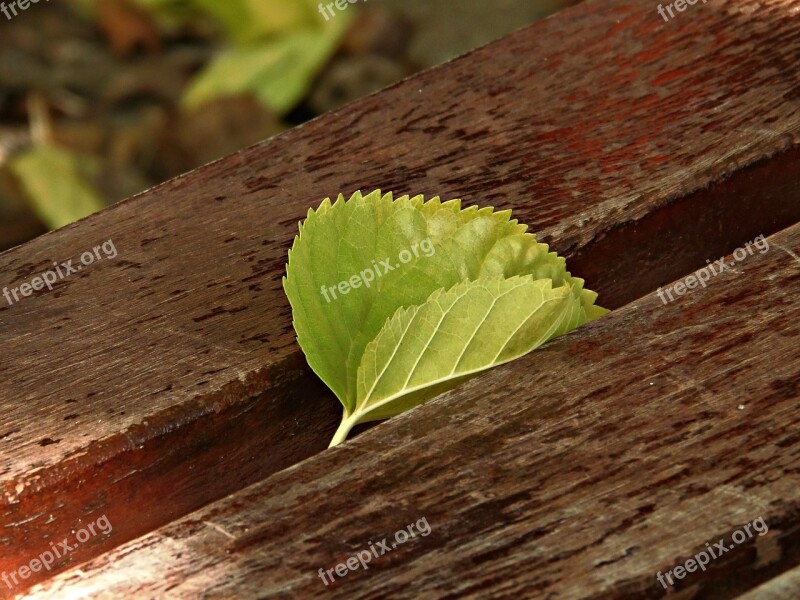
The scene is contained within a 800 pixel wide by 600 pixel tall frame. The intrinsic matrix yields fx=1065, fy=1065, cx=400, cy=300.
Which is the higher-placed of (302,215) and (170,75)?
(170,75)

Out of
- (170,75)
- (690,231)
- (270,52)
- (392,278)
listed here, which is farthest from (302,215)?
(170,75)

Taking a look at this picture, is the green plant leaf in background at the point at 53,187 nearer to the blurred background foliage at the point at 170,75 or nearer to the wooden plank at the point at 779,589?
the blurred background foliage at the point at 170,75

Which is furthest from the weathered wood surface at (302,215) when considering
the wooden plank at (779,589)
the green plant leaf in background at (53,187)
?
the green plant leaf in background at (53,187)

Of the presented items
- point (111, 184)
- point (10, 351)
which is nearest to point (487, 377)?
point (10, 351)

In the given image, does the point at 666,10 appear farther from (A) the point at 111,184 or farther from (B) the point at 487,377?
(A) the point at 111,184

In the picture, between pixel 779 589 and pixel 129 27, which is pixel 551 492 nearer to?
pixel 779 589

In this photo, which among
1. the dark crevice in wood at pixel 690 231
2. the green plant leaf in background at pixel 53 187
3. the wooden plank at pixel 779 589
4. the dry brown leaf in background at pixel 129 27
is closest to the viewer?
the wooden plank at pixel 779 589

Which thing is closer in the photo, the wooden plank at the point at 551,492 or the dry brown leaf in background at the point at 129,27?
the wooden plank at the point at 551,492
